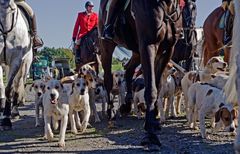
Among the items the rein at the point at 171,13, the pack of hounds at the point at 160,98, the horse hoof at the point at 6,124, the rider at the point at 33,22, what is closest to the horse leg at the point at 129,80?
the pack of hounds at the point at 160,98

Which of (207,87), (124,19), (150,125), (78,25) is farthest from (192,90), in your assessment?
(78,25)

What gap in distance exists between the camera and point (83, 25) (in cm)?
1430

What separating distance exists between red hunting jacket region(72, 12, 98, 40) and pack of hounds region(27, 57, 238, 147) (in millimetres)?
2907

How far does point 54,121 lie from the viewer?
7938 millimetres

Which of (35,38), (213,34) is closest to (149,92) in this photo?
(35,38)

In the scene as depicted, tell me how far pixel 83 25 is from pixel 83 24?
27 mm

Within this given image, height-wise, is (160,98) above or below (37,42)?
below

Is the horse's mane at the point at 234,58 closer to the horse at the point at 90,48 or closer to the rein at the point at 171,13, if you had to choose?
the rein at the point at 171,13

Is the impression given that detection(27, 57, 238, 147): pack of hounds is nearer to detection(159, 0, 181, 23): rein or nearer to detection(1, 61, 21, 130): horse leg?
detection(1, 61, 21, 130): horse leg

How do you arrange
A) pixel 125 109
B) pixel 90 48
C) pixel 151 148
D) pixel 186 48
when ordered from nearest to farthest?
1. pixel 151 148
2. pixel 125 109
3. pixel 186 48
4. pixel 90 48

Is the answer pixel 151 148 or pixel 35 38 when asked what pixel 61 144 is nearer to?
pixel 151 148

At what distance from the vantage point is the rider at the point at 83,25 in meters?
14.2

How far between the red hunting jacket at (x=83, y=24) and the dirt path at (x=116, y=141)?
5417 mm

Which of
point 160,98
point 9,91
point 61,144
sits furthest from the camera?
point 160,98
